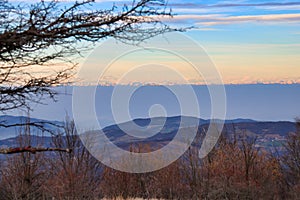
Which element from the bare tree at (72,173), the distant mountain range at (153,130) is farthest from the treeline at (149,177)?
the distant mountain range at (153,130)

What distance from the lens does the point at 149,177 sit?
112 ft

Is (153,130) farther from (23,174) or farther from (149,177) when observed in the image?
(23,174)

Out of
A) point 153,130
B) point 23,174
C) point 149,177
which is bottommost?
point 149,177

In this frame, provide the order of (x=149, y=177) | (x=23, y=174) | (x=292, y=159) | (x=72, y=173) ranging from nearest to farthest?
(x=72, y=173) → (x=23, y=174) → (x=149, y=177) → (x=292, y=159)

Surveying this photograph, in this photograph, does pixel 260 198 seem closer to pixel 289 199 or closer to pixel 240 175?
pixel 289 199

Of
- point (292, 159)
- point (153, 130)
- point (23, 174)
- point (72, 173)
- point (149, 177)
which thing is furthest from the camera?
point (292, 159)

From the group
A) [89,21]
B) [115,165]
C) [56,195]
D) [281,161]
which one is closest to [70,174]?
[56,195]

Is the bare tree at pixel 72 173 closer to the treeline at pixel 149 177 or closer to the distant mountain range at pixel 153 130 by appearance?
the treeline at pixel 149 177

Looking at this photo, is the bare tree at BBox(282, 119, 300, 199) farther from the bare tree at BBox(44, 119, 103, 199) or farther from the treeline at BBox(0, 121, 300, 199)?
the bare tree at BBox(44, 119, 103, 199)

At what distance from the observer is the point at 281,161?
45.4 m

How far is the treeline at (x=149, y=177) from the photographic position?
2467 cm

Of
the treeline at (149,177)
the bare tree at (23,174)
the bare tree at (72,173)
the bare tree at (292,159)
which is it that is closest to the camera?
the bare tree at (72,173)

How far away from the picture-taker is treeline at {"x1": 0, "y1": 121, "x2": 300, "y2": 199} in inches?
971

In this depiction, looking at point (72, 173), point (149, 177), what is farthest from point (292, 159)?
point (72, 173)
